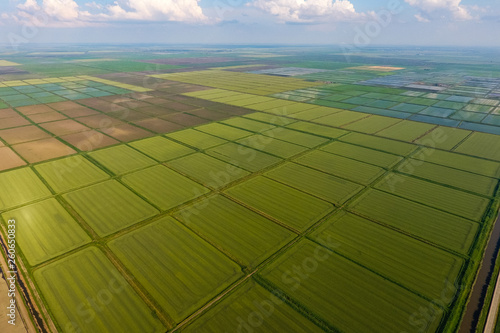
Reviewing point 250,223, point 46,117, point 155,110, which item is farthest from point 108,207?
point 46,117

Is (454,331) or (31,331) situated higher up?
(454,331)

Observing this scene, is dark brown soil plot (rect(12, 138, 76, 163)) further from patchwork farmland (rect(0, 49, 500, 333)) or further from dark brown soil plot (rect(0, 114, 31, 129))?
dark brown soil plot (rect(0, 114, 31, 129))

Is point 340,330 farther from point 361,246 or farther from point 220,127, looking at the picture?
point 220,127

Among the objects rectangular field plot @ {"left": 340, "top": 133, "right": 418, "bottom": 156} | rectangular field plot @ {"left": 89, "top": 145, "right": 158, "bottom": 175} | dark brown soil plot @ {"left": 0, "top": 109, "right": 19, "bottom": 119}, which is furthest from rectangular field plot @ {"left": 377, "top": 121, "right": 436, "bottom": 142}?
dark brown soil plot @ {"left": 0, "top": 109, "right": 19, "bottom": 119}

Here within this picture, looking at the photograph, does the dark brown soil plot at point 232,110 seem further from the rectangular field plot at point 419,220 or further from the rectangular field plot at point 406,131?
the rectangular field plot at point 419,220

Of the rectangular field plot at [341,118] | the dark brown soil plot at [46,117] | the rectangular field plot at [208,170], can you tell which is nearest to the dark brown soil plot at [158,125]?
the rectangular field plot at [208,170]

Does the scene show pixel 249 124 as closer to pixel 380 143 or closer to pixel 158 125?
pixel 158 125

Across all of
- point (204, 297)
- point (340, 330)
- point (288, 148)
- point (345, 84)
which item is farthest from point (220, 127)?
point (345, 84)
